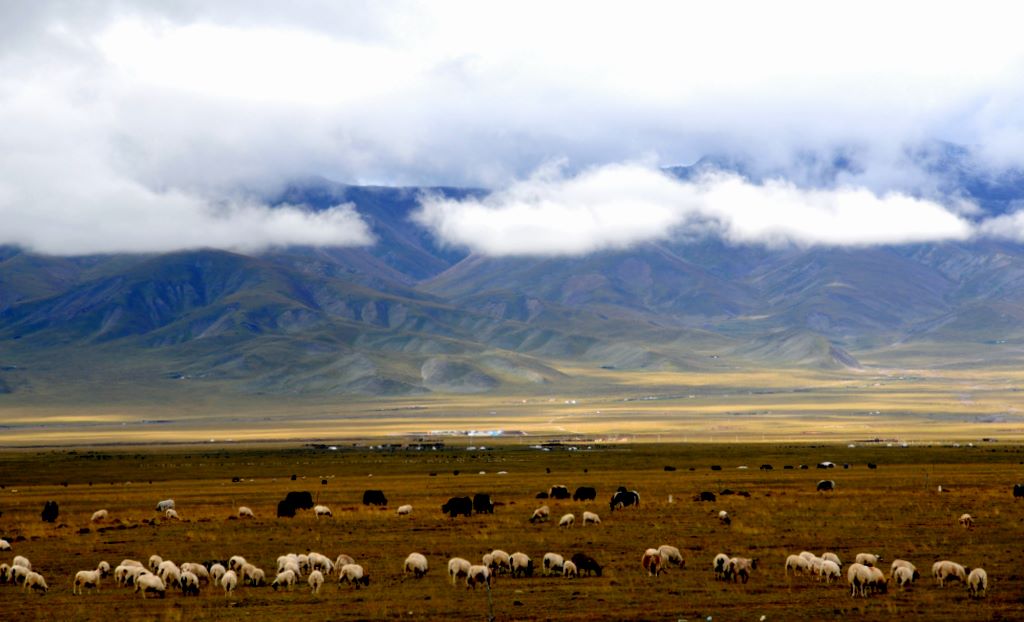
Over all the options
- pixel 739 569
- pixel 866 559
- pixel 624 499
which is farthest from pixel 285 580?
pixel 624 499

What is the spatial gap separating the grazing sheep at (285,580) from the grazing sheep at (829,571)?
1180 cm

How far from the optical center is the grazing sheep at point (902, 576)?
24744mm

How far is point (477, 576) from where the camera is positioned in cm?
2616

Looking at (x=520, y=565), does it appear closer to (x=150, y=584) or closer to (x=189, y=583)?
(x=189, y=583)

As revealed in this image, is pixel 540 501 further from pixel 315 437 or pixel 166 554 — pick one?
pixel 315 437

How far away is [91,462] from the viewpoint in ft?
333

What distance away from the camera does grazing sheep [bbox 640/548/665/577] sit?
1059 inches

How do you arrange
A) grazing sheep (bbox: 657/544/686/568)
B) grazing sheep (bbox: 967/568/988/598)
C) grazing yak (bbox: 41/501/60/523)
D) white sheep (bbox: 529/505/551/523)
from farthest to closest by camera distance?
1. grazing yak (bbox: 41/501/60/523)
2. white sheep (bbox: 529/505/551/523)
3. grazing sheep (bbox: 657/544/686/568)
4. grazing sheep (bbox: 967/568/988/598)

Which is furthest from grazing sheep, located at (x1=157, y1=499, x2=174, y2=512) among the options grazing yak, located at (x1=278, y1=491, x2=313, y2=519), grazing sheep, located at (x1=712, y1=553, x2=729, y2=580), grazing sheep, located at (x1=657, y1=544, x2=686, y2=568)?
grazing sheep, located at (x1=712, y1=553, x2=729, y2=580)

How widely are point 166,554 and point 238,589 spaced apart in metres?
6.05

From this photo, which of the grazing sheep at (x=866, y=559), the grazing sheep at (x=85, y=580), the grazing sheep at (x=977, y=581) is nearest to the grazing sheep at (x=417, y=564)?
the grazing sheep at (x=85, y=580)

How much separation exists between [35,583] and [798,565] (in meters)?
17.3

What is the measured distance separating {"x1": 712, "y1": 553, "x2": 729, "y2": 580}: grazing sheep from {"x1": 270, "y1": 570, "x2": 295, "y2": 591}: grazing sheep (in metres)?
9.62

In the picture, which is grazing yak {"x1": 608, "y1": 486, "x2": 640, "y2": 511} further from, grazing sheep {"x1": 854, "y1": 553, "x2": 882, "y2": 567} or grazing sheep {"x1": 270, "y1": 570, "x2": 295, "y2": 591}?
grazing sheep {"x1": 270, "y1": 570, "x2": 295, "y2": 591}
